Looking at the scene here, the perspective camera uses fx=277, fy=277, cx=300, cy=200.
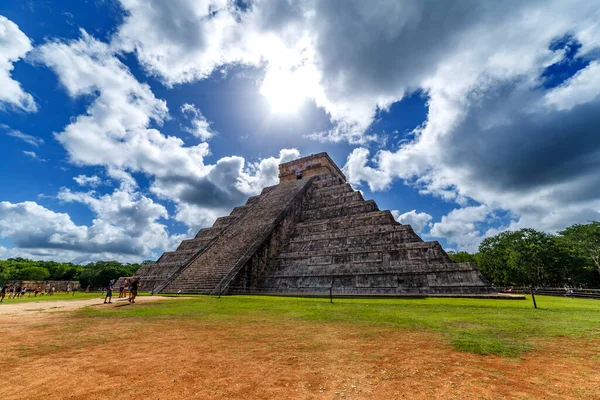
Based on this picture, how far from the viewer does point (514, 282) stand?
38688mm

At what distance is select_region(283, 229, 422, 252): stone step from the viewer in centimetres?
1686

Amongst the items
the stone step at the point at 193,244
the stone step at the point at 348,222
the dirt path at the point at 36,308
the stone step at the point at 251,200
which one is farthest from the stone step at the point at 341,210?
the dirt path at the point at 36,308

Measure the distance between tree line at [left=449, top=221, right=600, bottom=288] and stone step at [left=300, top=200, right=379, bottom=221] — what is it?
23.6 metres

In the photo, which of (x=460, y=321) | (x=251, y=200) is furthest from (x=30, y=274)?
(x=460, y=321)

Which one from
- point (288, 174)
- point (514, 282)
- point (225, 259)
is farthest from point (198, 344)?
point (514, 282)

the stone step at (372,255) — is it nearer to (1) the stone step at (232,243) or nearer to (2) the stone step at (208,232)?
(1) the stone step at (232,243)

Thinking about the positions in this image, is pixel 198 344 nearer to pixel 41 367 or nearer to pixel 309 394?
pixel 41 367

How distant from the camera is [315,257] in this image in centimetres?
1780

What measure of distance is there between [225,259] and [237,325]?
12.9m

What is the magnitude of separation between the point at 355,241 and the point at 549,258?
30.9 meters

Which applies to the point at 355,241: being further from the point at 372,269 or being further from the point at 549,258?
the point at 549,258

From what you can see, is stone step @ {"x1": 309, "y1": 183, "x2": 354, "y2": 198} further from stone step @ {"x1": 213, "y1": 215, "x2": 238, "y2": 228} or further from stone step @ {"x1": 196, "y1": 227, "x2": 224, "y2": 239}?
stone step @ {"x1": 196, "y1": 227, "x2": 224, "y2": 239}

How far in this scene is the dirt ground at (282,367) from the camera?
312 cm

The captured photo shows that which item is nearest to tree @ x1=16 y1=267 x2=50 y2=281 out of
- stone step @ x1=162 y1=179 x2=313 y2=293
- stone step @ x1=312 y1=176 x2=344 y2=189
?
stone step @ x1=162 y1=179 x2=313 y2=293
